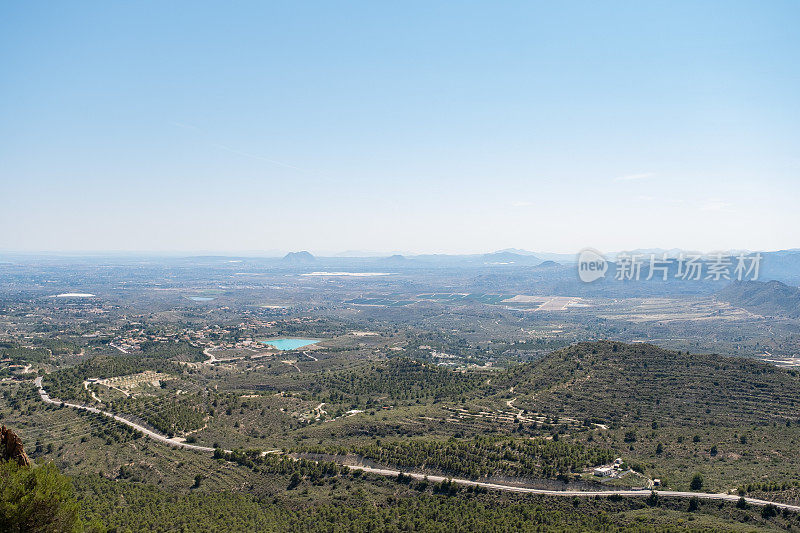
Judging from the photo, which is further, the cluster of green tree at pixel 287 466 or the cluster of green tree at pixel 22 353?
the cluster of green tree at pixel 22 353

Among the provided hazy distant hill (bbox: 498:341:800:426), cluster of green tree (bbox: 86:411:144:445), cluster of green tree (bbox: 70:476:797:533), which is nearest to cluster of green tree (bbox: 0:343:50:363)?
cluster of green tree (bbox: 86:411:144:445)

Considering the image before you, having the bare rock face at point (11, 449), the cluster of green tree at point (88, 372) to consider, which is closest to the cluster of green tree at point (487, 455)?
the bare rock face at point (11, 449)

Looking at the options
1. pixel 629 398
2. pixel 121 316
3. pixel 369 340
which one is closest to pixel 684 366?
pixel 629 398

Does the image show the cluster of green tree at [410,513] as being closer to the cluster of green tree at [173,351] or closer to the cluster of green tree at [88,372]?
the cluster of green tree at [88,372]

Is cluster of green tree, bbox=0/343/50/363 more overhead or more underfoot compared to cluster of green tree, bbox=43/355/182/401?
more underfoot

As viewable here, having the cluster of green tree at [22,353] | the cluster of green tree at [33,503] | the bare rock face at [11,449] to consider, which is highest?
the bare rock face at [11,449]

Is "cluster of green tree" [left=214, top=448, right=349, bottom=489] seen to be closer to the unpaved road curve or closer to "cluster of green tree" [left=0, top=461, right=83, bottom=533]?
the unpaved road curve
